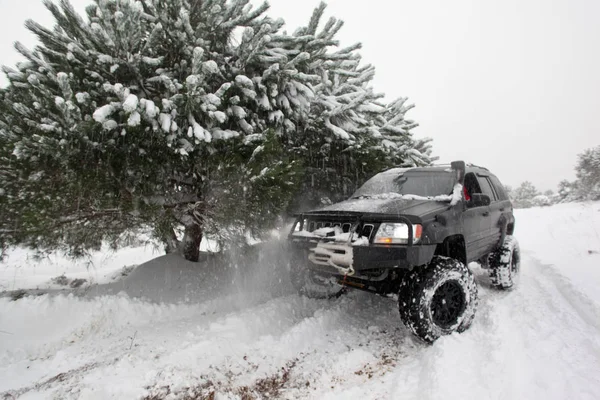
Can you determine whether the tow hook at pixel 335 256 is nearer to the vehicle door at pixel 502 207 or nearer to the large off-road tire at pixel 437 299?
the large off-road tire at pixel 437 299

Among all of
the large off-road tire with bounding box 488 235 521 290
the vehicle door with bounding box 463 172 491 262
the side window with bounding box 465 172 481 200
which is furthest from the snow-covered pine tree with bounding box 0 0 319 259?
the large off-road tire with bounding box 488 235 521 290

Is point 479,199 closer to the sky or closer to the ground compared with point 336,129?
closer to the ground

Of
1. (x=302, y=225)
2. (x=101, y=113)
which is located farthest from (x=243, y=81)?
(x=302, y=225)

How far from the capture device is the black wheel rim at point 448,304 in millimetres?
3295

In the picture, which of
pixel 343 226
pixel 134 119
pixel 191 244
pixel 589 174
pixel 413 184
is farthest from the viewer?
pixel 589 174

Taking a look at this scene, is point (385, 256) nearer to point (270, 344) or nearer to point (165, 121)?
point (270, 344)

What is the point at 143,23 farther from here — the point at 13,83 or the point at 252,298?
the point at 252,298

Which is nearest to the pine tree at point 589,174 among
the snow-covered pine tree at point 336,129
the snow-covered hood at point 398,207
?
the snow-covered pine tree at point 336,129

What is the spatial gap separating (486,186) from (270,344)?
4.19m

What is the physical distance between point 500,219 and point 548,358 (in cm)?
297

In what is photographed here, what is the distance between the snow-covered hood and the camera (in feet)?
11.1

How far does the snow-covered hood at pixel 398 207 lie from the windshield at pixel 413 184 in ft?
1.38

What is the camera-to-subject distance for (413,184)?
4480 millimetres

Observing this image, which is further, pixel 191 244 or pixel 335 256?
pixel 191 244
